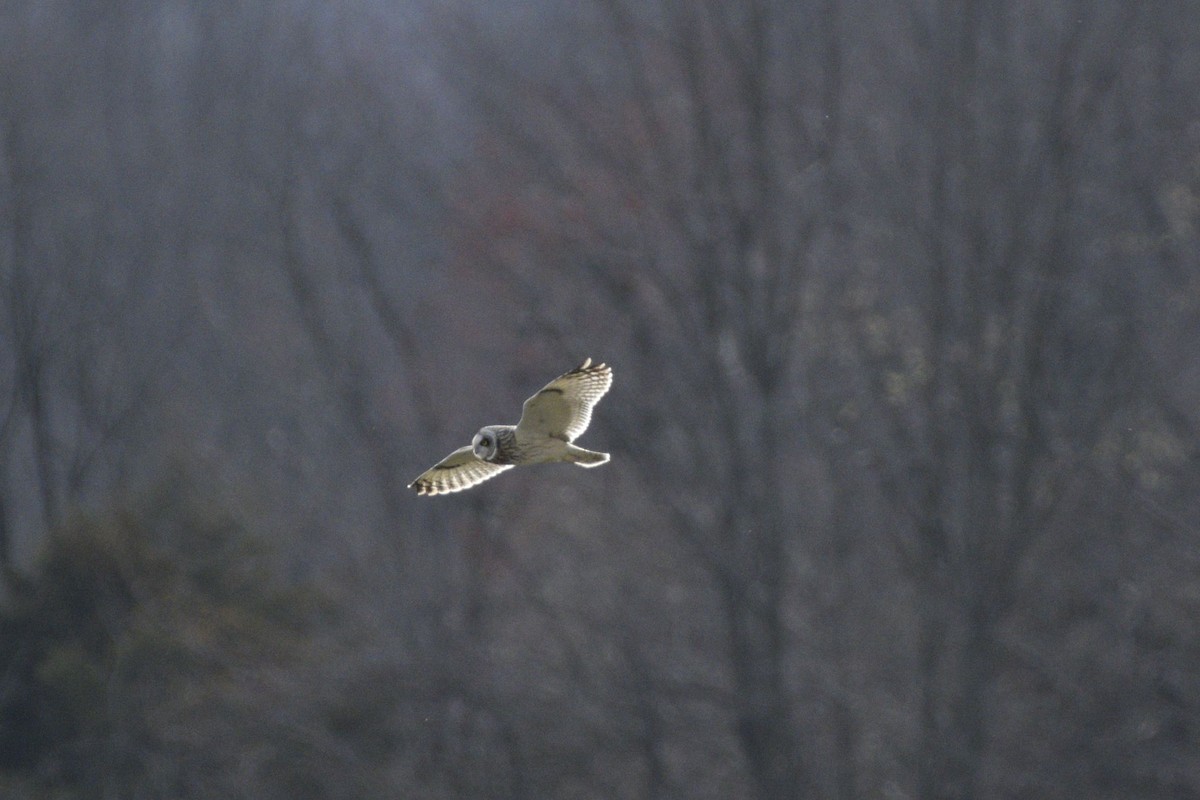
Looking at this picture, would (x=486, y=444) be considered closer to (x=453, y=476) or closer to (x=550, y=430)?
(x=550, y=430)

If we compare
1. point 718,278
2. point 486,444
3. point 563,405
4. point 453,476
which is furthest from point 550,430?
point 718,278

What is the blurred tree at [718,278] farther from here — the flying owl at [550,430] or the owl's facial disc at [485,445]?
the owl's facial disc at [485,445]

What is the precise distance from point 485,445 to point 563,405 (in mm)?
252

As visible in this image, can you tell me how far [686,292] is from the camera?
11.6 metres

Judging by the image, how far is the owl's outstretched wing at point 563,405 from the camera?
16.0 ft

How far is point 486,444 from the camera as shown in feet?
16.2

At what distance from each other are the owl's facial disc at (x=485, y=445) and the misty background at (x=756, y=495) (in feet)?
19.1

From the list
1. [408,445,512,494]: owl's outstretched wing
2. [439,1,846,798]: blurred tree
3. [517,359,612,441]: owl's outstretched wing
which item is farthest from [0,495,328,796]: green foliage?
[517,359,612,441]: owl's outstretched wing

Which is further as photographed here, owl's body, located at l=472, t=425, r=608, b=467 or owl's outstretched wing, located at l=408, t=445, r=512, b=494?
owl's outstretched wing, located at l=408, t=445, r=512, b=494

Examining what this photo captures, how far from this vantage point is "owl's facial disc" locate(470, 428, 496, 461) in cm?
486

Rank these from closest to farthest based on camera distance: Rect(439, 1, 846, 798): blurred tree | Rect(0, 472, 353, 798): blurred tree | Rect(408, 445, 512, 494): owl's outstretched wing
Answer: Rect(408, 445, 512, 494): owl's outstretched wing < Rect(0, 472, 353, 798): blurred tree < Rect(439, 1, 846, 798): blurred tree

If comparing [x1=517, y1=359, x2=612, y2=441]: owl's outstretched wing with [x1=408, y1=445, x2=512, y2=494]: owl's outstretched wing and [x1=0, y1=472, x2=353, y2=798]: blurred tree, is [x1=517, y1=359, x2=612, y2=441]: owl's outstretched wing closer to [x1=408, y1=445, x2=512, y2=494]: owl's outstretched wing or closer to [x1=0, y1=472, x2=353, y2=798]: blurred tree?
[x1=408, y1=445, x2=512, y2=494]: owl's outstretched wing

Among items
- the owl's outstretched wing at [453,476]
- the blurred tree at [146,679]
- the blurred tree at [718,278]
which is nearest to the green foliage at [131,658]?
the blurred tree at [146,679]

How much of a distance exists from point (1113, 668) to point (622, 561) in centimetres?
376
